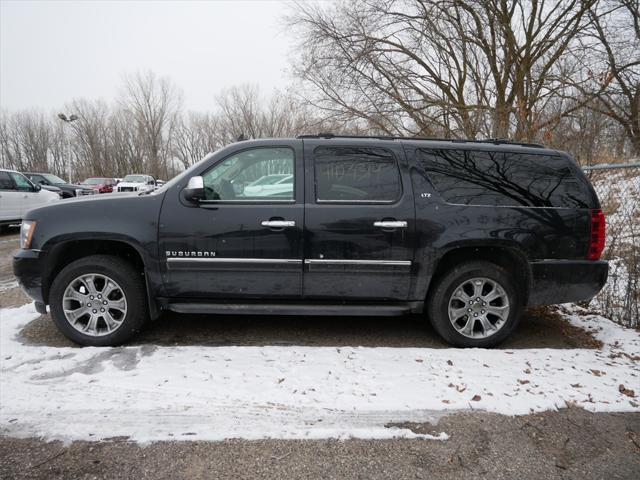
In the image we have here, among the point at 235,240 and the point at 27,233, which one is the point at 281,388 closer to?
the point at 235,240

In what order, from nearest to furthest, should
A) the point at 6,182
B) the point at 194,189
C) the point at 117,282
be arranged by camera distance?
the point at 194,189 < the point at 117,282 < the point at 6,182

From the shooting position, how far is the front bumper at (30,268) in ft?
11.0

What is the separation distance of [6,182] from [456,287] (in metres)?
12.6

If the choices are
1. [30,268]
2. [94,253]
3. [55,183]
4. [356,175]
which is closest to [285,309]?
[356,175]

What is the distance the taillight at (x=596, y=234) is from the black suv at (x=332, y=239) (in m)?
0.01

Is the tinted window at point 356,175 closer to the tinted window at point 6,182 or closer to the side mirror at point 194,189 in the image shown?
the side mirror at point 194,189

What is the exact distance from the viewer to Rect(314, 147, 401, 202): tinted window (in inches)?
134

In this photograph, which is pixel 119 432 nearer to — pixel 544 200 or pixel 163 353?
pixel 163 353

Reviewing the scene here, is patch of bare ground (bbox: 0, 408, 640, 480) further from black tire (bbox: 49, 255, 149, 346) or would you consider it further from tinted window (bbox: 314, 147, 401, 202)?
tinted window (bbox: 314, 147, 401, 202)

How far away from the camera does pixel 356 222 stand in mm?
3332

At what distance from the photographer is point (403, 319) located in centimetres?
427

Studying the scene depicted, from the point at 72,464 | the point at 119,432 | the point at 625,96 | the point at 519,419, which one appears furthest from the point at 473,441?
the point at 625,96

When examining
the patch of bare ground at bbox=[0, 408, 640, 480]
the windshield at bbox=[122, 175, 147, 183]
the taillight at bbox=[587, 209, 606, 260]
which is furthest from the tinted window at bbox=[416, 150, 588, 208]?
the windshield at bbox=[122, 175, 147, 183]

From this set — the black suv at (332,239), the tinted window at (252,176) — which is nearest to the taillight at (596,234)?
the black suv at (332,239)
